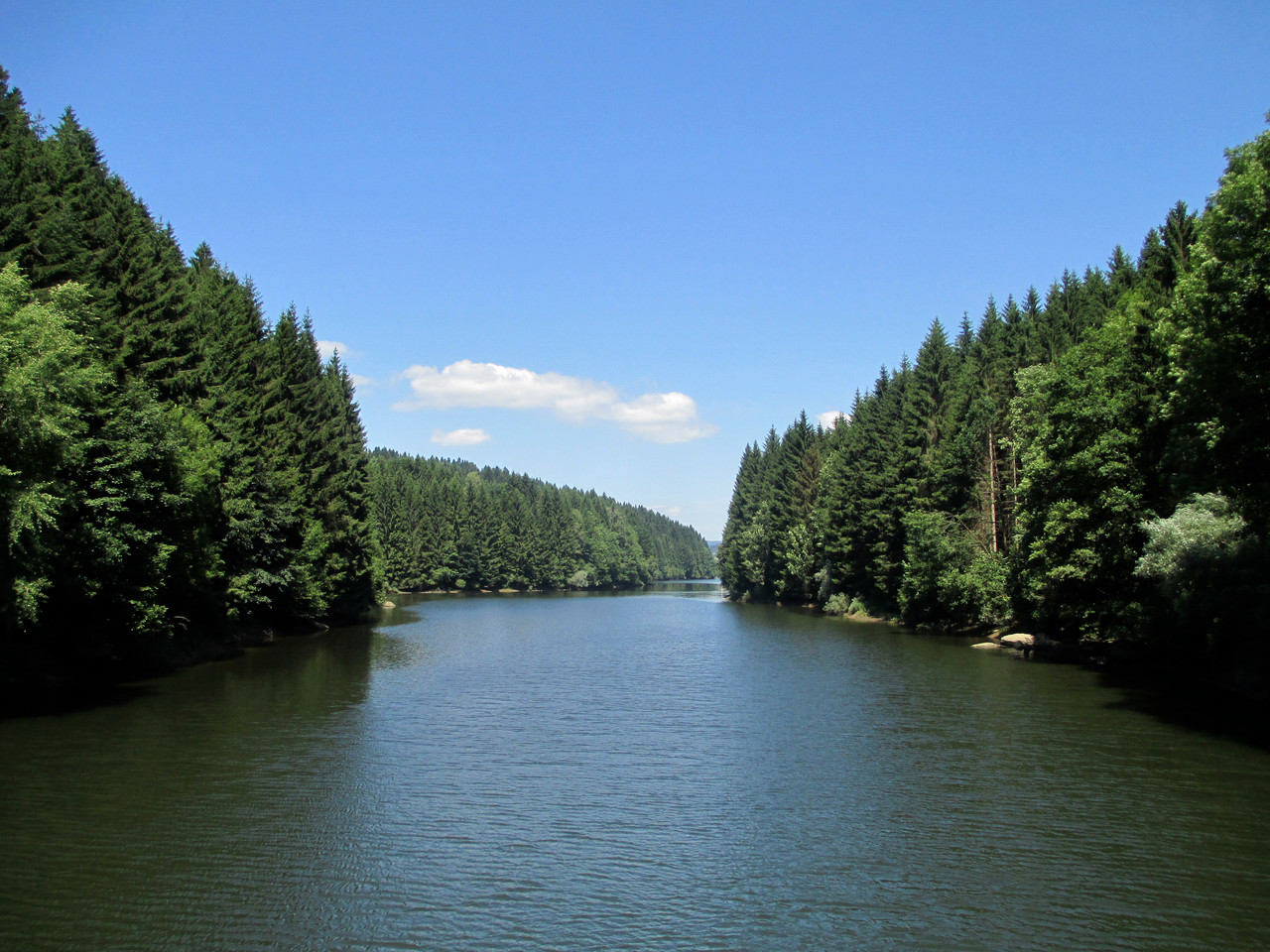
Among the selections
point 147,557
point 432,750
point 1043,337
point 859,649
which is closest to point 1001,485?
point 1043,337

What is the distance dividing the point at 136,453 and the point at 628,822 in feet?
69.8

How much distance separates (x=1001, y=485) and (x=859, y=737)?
36.7 m

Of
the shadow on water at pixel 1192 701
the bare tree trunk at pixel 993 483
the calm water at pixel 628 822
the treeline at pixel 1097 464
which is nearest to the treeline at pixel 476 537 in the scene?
the treeline at pixel 1097 464

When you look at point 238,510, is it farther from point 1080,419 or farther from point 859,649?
point 1080,419

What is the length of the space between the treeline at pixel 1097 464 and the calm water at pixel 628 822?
5.84 m

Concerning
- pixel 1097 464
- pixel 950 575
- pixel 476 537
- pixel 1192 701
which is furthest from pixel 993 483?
pixel 476 537

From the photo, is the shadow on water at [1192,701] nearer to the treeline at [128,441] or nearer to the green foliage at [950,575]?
the green foliage at [950,575]

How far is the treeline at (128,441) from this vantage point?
2348 cm

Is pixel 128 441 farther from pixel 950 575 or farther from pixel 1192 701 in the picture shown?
pixel 950 575

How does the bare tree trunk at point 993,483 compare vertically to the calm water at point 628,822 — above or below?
above

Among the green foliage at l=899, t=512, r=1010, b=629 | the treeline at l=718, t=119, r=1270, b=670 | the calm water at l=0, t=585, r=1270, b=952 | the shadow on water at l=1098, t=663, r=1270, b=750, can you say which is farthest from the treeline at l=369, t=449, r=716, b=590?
the shadow on water at l=1098, t=663, r=1270, b=750

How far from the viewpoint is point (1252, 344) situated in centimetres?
2344

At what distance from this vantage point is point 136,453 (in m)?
28.6

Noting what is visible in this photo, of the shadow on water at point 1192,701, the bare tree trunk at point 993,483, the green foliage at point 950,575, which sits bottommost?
the shadow on water at point 1192,701
